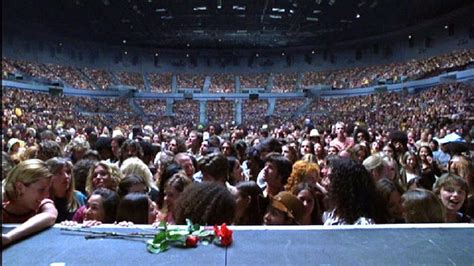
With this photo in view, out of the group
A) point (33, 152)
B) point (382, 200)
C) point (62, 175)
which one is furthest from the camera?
point (33, 152)

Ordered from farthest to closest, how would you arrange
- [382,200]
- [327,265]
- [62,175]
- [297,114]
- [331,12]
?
[297,114], [331,12], [62,175], [382,200], [327,265]

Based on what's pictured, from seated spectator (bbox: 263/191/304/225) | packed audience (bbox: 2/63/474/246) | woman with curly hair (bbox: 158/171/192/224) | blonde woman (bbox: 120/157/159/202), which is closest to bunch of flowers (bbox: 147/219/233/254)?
packed audience (bbox: 2/63/474/246)

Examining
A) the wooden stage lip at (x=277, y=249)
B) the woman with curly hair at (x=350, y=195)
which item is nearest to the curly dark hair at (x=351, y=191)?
the woman with curly hair at (x=350, y=195)

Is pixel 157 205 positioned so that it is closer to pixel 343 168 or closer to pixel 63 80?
pixel 343 168

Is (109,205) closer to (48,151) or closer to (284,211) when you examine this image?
(284,211)

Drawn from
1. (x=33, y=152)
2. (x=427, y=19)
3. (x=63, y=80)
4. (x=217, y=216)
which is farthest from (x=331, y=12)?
(x=217, y=216)

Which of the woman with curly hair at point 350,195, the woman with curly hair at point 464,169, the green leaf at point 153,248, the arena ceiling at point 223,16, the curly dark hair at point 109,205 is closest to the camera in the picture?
the green leaf at point 153,248

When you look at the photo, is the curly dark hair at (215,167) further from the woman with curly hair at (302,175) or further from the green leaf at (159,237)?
the green leaf at (159,237)

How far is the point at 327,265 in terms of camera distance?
2.46m

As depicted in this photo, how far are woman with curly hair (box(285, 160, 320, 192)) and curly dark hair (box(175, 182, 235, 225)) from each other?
213 cm

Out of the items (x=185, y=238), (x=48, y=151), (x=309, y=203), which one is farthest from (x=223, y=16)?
(x=185, y=238)

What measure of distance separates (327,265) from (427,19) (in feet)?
151

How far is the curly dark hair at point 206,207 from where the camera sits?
343 centimetres

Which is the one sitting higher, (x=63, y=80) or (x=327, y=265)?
(x=63, y=80)
